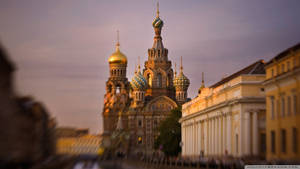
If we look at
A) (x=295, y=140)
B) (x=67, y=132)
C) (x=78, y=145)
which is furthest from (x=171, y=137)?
(x=67, y=132)

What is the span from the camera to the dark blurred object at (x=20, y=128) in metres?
10.4

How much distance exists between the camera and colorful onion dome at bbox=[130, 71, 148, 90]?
182750 millimetres

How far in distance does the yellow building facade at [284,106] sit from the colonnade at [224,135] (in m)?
8.11

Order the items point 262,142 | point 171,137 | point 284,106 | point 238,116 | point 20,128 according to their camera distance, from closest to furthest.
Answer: point 20,128, point 284,106, point 262,142, point 238,116, point 171,137

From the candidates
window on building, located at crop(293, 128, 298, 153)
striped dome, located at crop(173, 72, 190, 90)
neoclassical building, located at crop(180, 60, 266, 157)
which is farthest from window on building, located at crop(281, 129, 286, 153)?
striped dome, located at crop(173, 72, 190, 90)

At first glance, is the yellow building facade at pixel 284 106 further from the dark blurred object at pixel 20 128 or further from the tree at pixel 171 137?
the tree at pixel 171 137

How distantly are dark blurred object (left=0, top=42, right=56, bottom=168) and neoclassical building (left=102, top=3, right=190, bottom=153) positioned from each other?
163 metres

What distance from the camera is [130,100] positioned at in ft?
627

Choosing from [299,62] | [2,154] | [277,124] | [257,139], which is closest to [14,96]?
[2,154]

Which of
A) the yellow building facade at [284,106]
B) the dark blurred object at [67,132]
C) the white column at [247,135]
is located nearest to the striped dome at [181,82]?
the white column at [247,135]

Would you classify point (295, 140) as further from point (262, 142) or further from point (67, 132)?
point (67, 132)

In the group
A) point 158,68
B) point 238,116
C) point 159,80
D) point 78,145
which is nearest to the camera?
point 78,145

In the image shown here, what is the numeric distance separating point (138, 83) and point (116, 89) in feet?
25.0

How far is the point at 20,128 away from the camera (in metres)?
11.2
